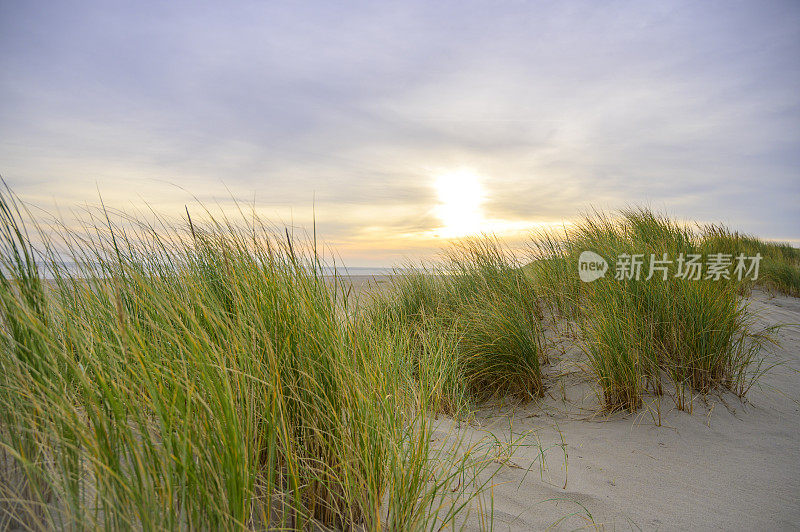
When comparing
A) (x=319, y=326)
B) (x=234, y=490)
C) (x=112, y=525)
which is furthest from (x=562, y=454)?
(x=112, y=525)

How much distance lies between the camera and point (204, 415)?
119 cm

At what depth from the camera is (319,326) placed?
169cm

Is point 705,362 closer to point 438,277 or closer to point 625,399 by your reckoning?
point 625,399

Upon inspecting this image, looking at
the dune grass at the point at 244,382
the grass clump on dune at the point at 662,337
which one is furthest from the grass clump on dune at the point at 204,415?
the grass clump on dune at the point at 662,337

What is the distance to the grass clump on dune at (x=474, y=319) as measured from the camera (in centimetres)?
346

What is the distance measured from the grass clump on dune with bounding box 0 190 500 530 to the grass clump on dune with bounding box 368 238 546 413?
1030 millimetres

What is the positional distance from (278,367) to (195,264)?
113 cm

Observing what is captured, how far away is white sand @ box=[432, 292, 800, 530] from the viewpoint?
6.66ft

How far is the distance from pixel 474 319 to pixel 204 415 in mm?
2867
